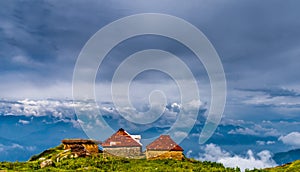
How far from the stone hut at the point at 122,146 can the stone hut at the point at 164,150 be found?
130 inches

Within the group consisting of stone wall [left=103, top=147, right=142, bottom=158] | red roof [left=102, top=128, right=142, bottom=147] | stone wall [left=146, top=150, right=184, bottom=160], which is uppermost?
red roof [left=102, top=128, right=142, bottom=147]

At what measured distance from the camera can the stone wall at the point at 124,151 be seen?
7744cm

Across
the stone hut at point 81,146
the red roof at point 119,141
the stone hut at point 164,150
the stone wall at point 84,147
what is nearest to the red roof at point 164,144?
the stone hut at point 164,150

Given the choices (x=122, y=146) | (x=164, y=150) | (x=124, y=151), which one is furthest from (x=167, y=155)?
(x=122, y=146)

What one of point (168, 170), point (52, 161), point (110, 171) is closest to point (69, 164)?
point (52, 161)

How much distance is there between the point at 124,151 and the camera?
77.9 meters

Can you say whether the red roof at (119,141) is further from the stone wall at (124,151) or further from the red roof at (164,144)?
the red roof at (164,144)

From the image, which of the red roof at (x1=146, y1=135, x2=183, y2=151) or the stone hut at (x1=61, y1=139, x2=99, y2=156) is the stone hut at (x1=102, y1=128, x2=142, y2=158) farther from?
the stone hut at (x1=61, y1=139, x2=99, y2=156)

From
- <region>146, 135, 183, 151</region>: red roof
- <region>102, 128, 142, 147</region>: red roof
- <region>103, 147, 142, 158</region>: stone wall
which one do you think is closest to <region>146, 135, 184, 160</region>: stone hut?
<region>146, 135, 183, 151</region>: red roof

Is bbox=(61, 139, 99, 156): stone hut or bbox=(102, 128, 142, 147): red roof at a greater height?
bbox=(102, 128, 142, 147): red roof

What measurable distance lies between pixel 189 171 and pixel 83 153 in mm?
24687

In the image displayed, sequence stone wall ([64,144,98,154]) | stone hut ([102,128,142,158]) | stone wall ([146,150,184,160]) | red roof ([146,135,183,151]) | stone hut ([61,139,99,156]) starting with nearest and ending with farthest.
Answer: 1. stone hut ([61,139,99,156])
2. stone wall ([64,144,98,154])
3. stone wall ([146,150,184,160])
4. red roof ([146,135,183,151])
5. stone hut ([102,128,142,158])

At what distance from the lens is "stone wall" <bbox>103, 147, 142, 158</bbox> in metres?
77.4

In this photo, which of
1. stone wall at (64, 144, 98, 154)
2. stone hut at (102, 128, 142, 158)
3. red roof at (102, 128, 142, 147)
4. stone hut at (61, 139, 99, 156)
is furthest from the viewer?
red roof at (102, 128, 142, 147)
